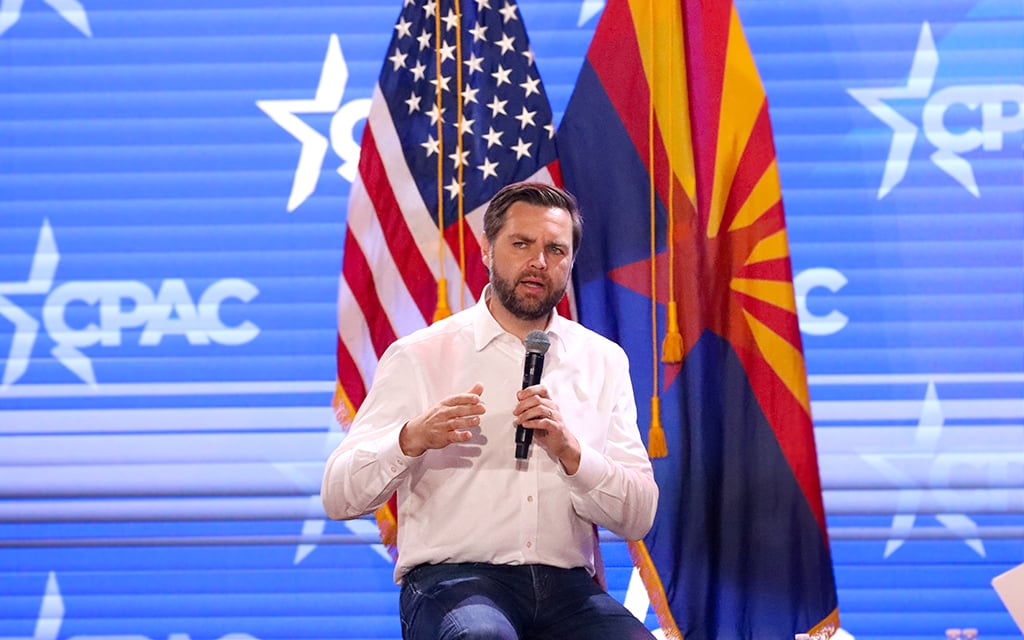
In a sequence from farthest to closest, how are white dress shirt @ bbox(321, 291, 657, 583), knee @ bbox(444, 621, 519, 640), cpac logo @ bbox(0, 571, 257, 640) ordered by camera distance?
1. cpac logo @ bbox(0, 571, 257, 640)
2. white dress shirt @ bbox(321, 291, 657, 583)
3. knee @ bbox(444, 621, 519, 640)

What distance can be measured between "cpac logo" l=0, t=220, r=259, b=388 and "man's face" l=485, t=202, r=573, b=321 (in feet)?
3.64

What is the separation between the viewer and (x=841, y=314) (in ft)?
11.1

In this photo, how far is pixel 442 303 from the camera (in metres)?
3.12

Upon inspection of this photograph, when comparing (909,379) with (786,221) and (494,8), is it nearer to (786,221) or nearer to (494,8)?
(786,221)

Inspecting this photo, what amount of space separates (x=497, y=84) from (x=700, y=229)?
30.2 inches

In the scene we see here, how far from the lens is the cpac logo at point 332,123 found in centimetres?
345

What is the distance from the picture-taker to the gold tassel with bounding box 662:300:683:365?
3.05 m

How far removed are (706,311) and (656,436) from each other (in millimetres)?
416

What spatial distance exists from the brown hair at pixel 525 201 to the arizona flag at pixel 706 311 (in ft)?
1.39

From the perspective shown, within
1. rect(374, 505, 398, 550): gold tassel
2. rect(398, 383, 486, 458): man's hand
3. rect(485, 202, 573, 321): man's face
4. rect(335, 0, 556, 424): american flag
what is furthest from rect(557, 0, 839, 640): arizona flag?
rect(398, 383, 486, 458): man's hand

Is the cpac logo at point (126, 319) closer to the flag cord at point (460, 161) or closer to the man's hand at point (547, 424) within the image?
the flag cord at point (460, 161)

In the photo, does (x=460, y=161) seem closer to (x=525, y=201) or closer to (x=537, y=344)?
(x=525, y=201)

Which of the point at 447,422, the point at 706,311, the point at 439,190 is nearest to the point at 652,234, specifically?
the point at 706,311

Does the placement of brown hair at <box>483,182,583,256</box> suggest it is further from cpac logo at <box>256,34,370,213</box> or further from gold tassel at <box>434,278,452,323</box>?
cpac logo at <box>256,34,370,213</box>
